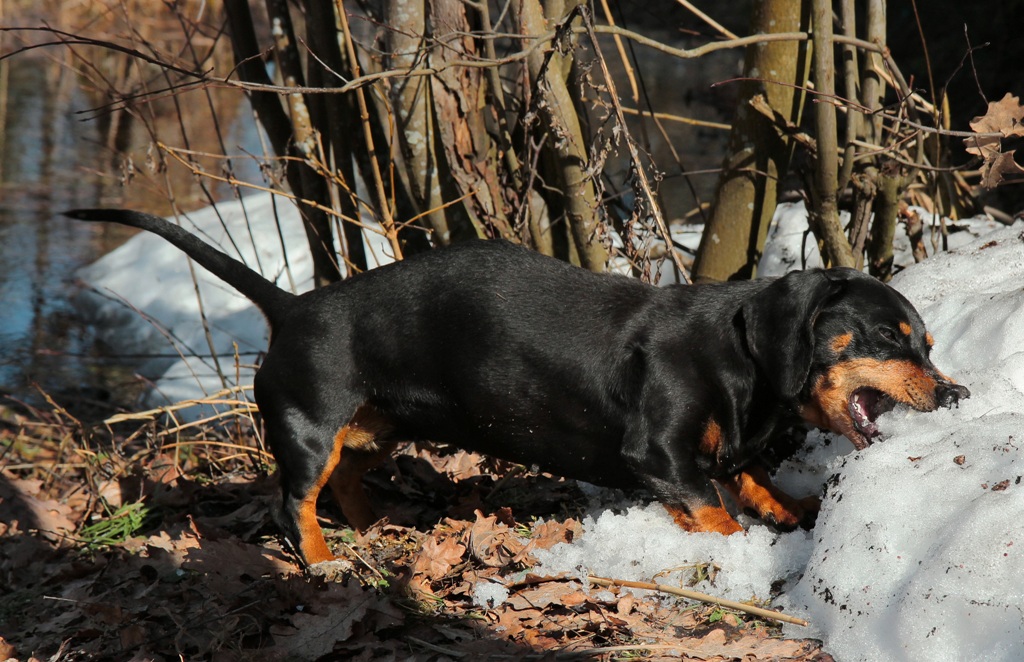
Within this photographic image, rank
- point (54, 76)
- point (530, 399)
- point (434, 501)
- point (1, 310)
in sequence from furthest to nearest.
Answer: point (54, 76)
point (1, 310)
point (434, 501)
point (530, 399)

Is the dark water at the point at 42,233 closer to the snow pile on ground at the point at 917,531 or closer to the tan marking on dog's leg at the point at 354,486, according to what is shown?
the tan marking on dog's leg at the point at 354,486

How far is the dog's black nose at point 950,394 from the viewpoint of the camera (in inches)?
126

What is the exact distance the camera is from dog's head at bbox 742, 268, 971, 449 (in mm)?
3324

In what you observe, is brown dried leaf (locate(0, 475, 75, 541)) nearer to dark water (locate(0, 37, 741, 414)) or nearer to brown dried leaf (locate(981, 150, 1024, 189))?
dark water (locate(0, 37, 741, 414))

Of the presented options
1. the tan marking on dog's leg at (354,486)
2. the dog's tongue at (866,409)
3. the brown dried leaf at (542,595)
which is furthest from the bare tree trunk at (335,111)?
the dog's tongue at (866,409)

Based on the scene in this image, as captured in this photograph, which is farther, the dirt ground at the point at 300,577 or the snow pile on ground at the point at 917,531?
the dirt ground at the point at 300,577

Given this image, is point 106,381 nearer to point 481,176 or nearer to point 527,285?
point 481,176

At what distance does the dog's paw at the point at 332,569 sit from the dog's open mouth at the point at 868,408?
6.04 ft

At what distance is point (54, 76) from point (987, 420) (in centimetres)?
1466

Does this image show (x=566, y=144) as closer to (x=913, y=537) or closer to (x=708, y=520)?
Answer: (x=708, y=520)

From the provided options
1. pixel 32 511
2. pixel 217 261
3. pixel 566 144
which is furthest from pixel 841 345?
pixel 32 511

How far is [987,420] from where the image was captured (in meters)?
3.11

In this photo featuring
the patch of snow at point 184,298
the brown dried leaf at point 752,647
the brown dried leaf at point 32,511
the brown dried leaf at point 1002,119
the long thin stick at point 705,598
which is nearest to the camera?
the brown dried leaf at point 752,647

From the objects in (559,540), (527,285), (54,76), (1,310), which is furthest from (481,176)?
(54,76)
